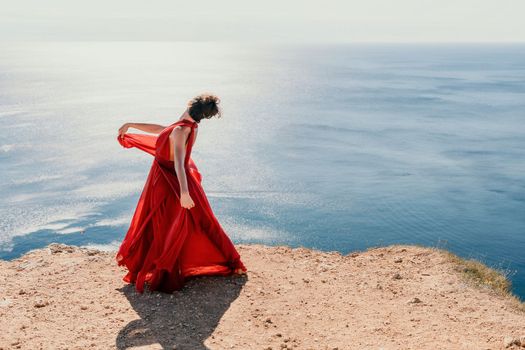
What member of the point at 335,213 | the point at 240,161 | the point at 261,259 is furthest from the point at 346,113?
the point at 261,259

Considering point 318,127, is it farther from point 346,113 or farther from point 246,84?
point 246,84

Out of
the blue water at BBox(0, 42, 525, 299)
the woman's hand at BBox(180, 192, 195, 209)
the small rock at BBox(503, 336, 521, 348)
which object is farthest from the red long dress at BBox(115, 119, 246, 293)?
the blue water at BBox(0, 42, 525, 299)

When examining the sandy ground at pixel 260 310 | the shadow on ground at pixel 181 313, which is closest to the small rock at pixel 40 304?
the sandy ground at pixel 260 310

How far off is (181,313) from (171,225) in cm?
124

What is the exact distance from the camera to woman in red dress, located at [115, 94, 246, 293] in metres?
Result: 7.04

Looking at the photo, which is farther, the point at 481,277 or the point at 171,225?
the point at 481,277

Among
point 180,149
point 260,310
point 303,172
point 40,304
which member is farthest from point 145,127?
point 303,172

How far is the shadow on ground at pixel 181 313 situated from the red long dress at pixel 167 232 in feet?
0.66

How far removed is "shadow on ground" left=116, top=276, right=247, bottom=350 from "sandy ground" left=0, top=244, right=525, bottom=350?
0.05 ft

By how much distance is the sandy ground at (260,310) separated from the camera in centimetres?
630

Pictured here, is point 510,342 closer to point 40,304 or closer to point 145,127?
point 145,127

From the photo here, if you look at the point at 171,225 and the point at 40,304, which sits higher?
the point at 171,225

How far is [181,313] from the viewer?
6785 millimetres

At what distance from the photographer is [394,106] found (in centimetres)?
7800
